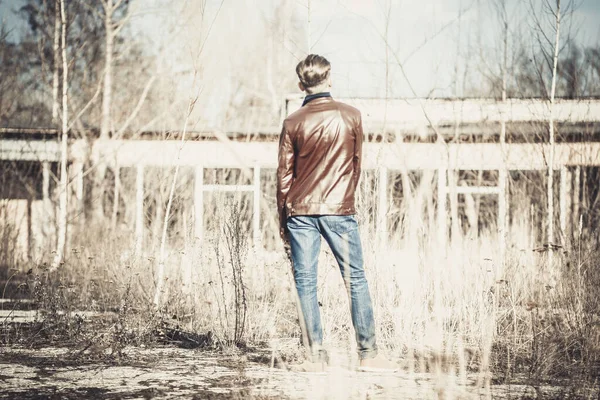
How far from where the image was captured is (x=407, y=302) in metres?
4.77

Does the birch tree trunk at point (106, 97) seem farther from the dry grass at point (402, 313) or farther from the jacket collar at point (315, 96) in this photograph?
the jacket collar at point (315, 96)

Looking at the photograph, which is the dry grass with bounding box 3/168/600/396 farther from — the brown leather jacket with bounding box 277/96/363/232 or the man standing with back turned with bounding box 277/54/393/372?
the brown leather jacket with bounding box 277/96/363/232

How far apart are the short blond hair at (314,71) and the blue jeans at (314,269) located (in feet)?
2.31

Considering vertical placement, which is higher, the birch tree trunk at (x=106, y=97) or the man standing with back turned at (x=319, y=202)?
the birch tree trunk at (x=106, y=97)

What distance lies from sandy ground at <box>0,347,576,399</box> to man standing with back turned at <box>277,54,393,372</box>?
0.64 ft

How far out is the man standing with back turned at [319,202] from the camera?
3.45 m

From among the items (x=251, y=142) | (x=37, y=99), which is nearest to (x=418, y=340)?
(x=251, y=142)

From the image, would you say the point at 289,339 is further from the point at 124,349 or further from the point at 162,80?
the point at 162,80

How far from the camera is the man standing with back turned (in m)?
3.45

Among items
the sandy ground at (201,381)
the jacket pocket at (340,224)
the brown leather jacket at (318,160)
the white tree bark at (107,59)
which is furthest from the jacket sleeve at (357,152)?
the white tree bark at (107,59)

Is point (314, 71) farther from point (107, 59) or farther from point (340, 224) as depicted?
point (107, 59)

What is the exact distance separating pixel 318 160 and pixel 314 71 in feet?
1.52

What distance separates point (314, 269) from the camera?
350 centimetres

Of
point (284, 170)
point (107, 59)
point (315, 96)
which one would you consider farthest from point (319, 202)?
point (107, 59)
